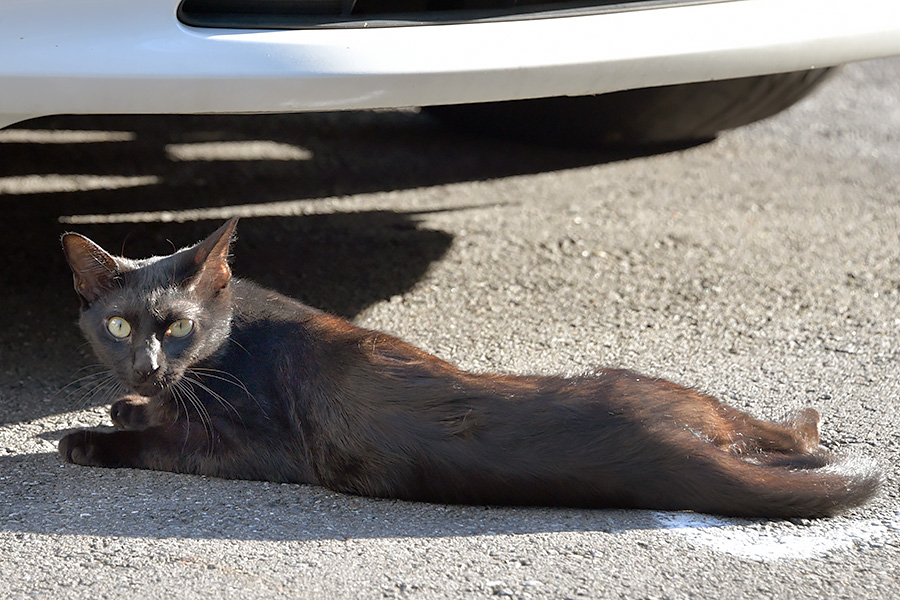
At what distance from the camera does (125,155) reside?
5.09 metres

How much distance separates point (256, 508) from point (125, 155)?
3074 millimetres

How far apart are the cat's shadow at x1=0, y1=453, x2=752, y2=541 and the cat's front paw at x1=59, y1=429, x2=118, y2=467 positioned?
0.03m

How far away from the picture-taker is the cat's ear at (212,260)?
2.68m

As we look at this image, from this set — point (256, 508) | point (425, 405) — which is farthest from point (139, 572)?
point (425, 405)

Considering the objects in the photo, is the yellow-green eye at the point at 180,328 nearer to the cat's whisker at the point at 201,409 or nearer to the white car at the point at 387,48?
the cat's whisker at the point at 201,409

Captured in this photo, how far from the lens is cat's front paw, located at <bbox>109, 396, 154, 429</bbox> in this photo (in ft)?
9.12

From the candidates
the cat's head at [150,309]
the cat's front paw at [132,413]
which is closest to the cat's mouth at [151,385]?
the cat's head at [150,309]

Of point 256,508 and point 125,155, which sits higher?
point 125,155

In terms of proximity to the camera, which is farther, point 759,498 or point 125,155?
point 125,155

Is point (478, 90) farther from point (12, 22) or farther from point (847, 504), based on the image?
point (847, 504)

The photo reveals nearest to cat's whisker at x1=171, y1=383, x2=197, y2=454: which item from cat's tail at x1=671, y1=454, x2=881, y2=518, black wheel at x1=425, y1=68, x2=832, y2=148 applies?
cat's tail at x1=671, y1=454, x2=881, y2=518

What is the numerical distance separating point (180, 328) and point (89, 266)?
271 mm

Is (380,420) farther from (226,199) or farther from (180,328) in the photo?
(226,199)

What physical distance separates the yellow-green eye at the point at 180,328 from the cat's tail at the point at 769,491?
1233 mm
